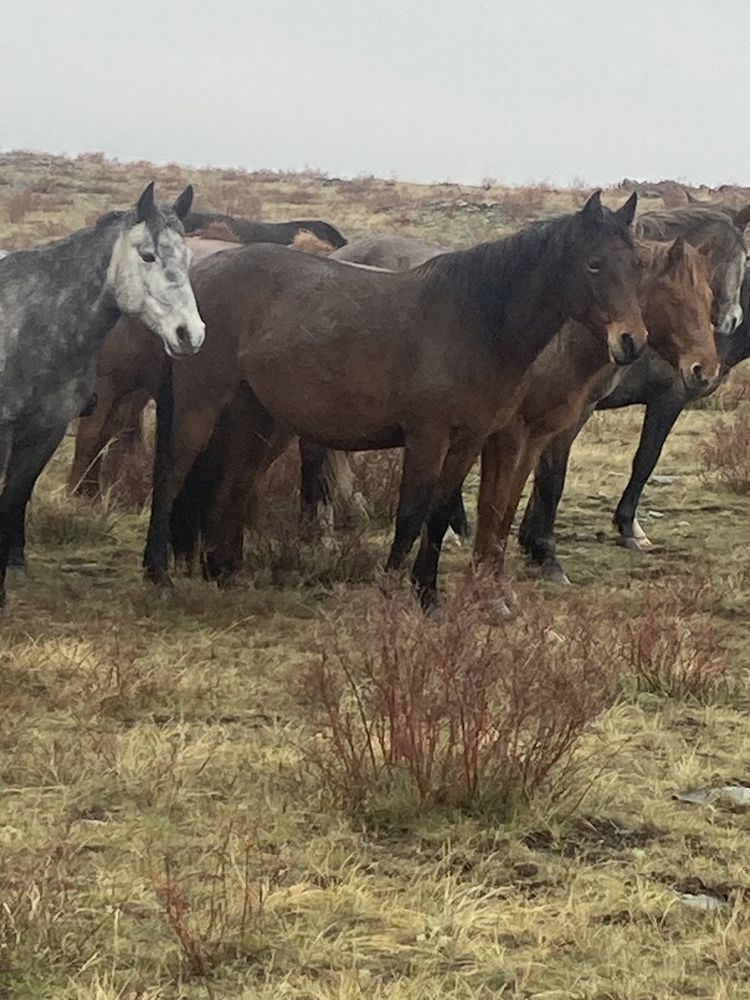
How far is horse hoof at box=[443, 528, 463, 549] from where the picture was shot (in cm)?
848

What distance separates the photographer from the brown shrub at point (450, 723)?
3807 mm

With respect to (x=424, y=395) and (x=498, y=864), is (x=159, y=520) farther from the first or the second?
(x=498, y=864)

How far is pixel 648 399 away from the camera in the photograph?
8.99 m

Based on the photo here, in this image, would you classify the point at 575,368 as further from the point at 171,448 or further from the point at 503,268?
the point at 171,448

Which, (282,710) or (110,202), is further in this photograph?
(110,202)

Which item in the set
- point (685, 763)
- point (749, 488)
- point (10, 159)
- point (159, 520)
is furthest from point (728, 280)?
point (10, 159)

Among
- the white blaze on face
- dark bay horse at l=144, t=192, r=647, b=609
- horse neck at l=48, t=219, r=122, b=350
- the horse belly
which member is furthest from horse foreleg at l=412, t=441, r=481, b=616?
horse neck at l=48, t=219, r=122, b=350

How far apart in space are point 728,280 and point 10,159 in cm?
2926

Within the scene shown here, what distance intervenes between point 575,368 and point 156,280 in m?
2.30

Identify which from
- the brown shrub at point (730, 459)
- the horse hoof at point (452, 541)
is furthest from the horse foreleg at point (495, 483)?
the brown shrub at point (730, 459)

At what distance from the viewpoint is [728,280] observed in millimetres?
8016

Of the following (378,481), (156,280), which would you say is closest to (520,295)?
(156,280)

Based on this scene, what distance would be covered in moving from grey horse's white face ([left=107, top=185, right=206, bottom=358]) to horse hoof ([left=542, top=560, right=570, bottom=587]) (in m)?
2.76

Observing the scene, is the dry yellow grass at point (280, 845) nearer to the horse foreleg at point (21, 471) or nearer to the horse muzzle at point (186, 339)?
the horse foreleg at point (21, 471)
